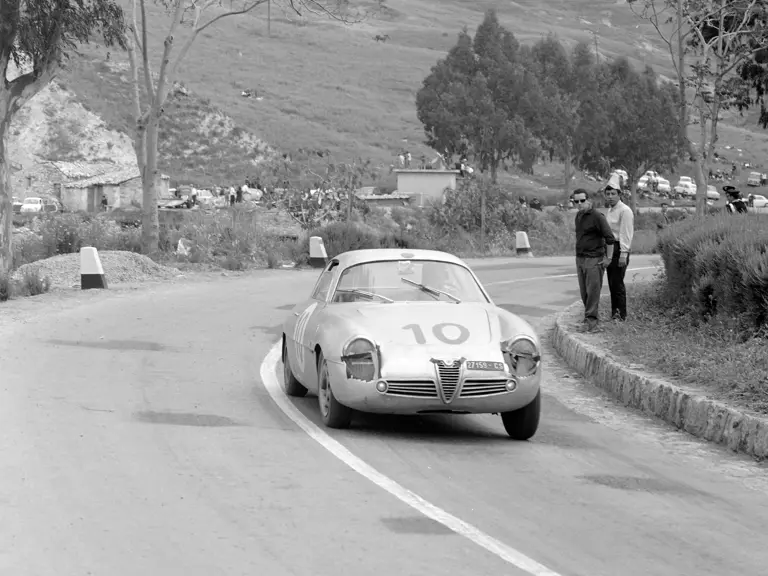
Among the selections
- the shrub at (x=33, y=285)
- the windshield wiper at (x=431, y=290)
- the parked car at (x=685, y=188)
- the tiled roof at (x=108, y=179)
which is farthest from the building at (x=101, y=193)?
the windshield wiper at (x=431, y=290)

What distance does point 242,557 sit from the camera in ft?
19.1

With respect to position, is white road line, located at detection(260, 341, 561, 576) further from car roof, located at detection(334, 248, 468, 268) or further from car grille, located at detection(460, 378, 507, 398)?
car roof, located at detection(334, 248, 468, 268)

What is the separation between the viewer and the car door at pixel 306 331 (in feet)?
33.6

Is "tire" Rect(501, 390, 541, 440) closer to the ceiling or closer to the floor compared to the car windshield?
closer to the floor

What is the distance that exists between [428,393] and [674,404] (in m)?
2.75

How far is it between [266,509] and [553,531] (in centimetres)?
157

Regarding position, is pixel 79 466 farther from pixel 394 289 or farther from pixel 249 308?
pixel 249 308

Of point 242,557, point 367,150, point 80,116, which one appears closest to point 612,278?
point 242,557

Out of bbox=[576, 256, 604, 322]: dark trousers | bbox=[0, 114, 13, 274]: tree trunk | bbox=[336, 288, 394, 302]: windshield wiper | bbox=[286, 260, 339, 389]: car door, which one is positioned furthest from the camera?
bbox=[0, 114, 13, 274]: tree trunk

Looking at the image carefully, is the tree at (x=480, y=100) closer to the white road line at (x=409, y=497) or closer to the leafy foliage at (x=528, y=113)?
the leafy foliage at (x=528, y=113)

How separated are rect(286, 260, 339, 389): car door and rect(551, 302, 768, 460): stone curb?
10.1 ft

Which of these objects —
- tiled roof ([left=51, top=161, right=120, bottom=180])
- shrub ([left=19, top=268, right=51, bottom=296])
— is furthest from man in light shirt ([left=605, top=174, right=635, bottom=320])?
tiled roof ([left=51, top=161, right=120, bottom=180])

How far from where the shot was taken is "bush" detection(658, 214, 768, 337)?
501 inches

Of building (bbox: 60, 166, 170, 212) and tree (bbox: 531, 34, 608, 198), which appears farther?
tree (bbox: 531, 34, 608, 198)
